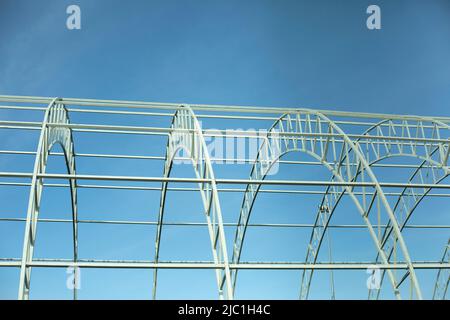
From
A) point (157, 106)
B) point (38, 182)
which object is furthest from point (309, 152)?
point (38, 182)

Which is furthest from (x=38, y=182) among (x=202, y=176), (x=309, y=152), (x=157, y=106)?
(x=309, y=152)

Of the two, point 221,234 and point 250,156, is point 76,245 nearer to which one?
point 250,156

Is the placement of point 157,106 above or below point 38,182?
above

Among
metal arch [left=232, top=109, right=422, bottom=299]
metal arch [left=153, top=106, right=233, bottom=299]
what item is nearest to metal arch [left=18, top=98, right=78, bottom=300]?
metal arch [left=153, top=106, right=233, bottom=299]

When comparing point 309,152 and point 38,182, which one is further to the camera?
point 309,152

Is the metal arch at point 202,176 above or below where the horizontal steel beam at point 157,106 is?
below

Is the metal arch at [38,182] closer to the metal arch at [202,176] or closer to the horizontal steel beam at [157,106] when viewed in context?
the horizontal steel beam at [157,106]

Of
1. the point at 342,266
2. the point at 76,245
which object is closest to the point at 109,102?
the point at 76,245

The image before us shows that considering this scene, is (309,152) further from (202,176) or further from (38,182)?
(38,182)

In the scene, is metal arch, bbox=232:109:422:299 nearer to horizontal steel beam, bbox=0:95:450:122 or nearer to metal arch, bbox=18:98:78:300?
horizontal steel beam, bbox=0:95:450:122

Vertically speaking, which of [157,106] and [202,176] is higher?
[157,106]

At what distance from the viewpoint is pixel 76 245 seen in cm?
2647

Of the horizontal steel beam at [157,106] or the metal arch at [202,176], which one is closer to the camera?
the metal arch at [202,176]

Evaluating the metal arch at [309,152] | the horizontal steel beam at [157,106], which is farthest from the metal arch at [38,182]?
the metal arch at [309,152]
